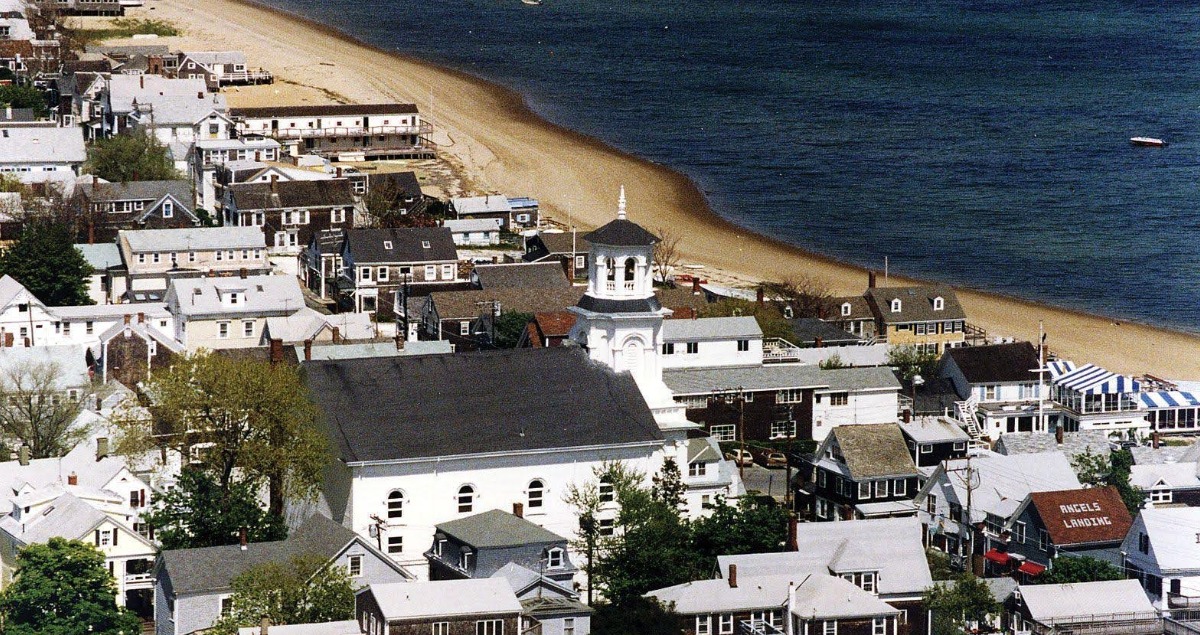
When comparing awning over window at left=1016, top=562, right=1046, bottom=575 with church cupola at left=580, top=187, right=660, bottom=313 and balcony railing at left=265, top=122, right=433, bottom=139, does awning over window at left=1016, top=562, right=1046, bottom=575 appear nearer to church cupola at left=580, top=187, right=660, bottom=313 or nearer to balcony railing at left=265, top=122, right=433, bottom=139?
church cupola at left=580, top=187, right=660, bottom=313

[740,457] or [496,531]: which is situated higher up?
[740,457]

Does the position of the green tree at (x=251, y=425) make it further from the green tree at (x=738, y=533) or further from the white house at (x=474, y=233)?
the white house at (x=474, y=233)

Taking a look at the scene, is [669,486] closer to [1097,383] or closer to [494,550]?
[494,550]

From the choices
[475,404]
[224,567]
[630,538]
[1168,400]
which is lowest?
[224,567]

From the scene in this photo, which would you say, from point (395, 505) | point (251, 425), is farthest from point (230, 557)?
point (251, 425)

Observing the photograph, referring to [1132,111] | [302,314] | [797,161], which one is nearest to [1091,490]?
[302,314]

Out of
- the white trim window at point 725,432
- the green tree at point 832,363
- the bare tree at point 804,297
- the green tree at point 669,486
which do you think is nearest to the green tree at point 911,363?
the green tree at point 832,363

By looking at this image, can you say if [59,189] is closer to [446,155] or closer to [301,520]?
[446,155]
